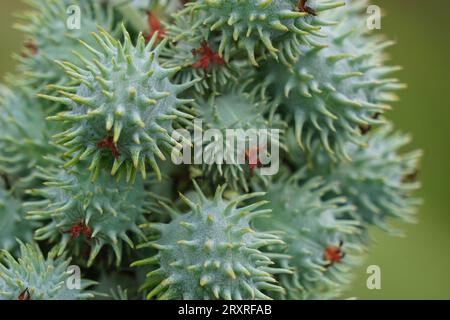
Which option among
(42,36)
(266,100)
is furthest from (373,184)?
(42,36)

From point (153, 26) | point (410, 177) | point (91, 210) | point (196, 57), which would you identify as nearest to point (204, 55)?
point (196, 57)

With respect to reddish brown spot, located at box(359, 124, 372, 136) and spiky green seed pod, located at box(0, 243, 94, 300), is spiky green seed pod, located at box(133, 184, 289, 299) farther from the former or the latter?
reddish brown spot, located at box(359, 124, 372, 136)

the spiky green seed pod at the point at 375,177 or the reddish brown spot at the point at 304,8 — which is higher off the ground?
the reddish brown spot at the point at 304,8

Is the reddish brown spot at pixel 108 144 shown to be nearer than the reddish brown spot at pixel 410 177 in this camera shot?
Yes

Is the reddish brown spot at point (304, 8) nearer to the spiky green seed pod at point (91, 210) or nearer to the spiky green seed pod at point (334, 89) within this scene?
the spiky green seed pod at point (334, 89)

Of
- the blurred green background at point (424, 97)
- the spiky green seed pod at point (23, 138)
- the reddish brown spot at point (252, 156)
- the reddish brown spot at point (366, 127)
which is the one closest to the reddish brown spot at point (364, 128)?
the reddish brown spot at point (366, 127)

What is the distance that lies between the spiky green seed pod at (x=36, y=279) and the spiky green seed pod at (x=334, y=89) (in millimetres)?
1004

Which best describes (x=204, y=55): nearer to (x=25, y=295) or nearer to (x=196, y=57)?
(x=196, y=57)

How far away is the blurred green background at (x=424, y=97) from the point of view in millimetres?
5543

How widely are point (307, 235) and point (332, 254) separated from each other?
0.14 m

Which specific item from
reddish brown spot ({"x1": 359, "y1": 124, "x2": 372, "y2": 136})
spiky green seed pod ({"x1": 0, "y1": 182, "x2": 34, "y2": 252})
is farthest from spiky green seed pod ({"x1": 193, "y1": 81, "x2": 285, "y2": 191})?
spiky green seed pod ({"x1": 0, "y1": 182, "x2": 34, "y2": 252})

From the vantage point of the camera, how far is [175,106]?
2719 mm

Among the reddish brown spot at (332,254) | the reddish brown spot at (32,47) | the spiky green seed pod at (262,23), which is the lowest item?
the reddish brown spot at (332,254)

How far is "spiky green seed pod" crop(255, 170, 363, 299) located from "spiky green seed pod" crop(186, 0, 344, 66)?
22.4 inches
